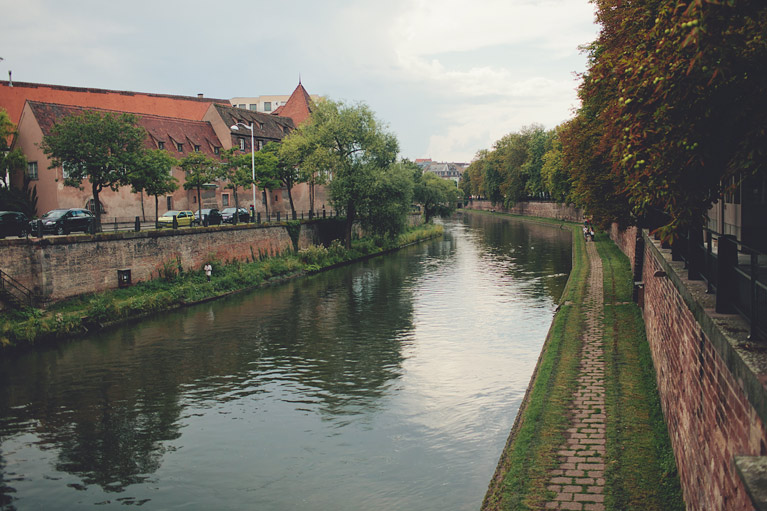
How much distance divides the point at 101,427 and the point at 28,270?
529 inches

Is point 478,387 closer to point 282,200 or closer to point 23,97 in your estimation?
point 282,200

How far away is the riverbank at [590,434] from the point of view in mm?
8852

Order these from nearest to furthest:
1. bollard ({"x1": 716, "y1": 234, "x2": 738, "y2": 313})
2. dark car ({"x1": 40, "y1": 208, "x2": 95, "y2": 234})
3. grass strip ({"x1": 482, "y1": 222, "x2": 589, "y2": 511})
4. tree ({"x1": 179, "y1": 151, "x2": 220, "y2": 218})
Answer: bollard ({"x1": 716, "y1": 234, "x2": 738, "y2": 313})
grass strip ({"x1": 482, "y1": 222, "x2": 589, "y2": 511})
dark car ({"x1": 40, "y1": 208, "x2": 95, "y2": 234})
tree ({"x1": 179, "y1": 151, "x2": 220, "y2": 218})

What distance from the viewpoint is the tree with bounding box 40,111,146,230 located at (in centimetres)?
3222

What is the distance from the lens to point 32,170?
4534 cm

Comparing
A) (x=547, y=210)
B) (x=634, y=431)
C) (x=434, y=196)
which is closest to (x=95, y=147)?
(x=634, y=431)

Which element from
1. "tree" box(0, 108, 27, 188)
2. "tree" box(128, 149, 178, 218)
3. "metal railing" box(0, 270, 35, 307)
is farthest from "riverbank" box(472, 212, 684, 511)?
"tree" box(0, 108, 27, 188)

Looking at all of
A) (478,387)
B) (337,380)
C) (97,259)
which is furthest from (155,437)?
(97,259)

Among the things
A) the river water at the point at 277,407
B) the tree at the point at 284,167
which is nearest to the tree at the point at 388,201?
the tree at the point at 284,167

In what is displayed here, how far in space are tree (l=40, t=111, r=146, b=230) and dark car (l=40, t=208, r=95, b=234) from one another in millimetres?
1488

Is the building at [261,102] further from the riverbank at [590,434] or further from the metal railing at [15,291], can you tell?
the riverbank at [590,434]

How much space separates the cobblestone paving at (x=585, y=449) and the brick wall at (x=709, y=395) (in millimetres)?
1192

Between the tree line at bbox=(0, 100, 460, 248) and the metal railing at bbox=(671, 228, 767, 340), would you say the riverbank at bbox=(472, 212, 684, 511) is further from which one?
the tree line at bbox=(0, 100, 460, 248)

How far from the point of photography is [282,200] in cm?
6906
